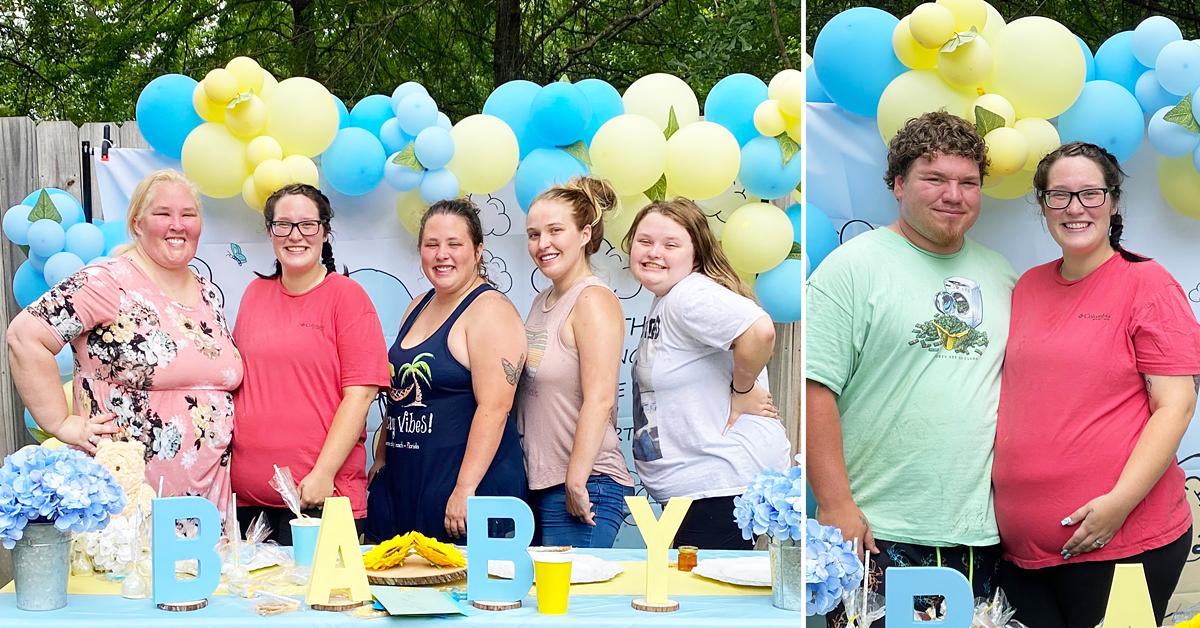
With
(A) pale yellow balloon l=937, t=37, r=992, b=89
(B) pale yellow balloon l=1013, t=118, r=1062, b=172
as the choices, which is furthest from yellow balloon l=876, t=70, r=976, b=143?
(B) pale yellow balloon l=1013, t=118, r=1062, b=172

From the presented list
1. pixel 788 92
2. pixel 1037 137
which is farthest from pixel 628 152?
pixel 1037 137

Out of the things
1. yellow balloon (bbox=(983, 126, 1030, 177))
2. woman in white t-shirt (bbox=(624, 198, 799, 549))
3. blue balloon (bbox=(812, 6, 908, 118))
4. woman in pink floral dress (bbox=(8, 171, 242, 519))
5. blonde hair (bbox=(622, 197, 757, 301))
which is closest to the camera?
blue balloon (bbox=(812, 6, 908, 118))

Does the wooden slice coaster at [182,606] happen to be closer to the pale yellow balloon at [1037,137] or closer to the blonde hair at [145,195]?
the blonde hair at [145,195]

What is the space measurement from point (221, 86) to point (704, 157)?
122cm

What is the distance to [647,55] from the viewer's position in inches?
185

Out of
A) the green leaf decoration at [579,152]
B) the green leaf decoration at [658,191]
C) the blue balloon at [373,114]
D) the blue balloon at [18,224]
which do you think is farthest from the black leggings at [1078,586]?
the blue balloon at [18,224]

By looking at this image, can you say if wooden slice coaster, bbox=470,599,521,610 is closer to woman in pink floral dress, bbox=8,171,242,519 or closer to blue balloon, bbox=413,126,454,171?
woman in pink floral dress, bbox=8,171,242,519

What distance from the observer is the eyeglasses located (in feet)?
6.00

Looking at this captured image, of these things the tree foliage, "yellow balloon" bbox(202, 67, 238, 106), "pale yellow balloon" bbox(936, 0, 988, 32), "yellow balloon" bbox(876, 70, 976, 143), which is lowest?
"yellow balloon" bbox(876, 70, 976, 143)

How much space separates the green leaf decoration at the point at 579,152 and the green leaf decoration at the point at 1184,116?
1396 millimetres

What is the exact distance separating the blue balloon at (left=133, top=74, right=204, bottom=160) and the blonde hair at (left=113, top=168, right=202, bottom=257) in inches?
12.3

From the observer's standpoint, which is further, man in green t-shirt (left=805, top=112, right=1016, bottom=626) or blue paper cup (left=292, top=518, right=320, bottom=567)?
blue paper cup (left=292, top=518, right=320, bottom=567)

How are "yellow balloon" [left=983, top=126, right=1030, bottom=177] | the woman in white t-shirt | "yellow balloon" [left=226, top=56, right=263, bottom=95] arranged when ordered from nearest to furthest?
"yellow balloon" [left=983, top=126, right=1030, bottom=177] < the woman in white t-shirt < "yellow balloon" [left=226, top=56, right=263, bottom=95]

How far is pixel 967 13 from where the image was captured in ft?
6.39
